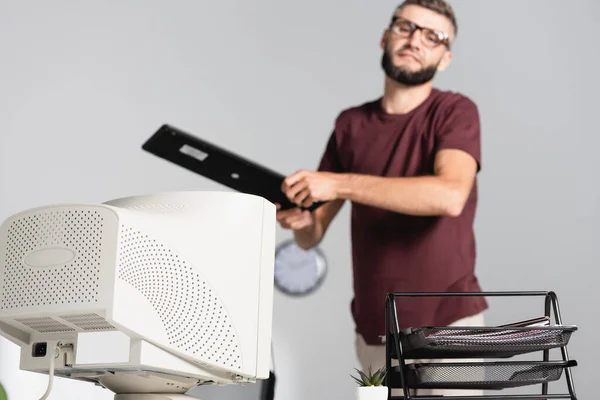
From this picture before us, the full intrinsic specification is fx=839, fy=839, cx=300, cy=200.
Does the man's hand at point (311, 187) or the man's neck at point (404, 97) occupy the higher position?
the man's neck at point (404, 97)

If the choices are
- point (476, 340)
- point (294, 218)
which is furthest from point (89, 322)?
point (294, 218)

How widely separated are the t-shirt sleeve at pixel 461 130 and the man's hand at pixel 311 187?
34 centimetres

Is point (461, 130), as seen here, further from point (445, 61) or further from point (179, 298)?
point (179, 298)

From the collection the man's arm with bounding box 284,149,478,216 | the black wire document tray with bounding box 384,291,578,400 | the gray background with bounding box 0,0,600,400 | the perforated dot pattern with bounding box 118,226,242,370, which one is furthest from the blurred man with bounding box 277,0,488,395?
the perforated dot pattern with bounding box 118,226,242,370

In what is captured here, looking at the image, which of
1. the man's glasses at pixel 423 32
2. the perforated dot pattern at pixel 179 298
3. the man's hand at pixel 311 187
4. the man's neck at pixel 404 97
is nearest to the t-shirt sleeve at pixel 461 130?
the man's neck at pixel 404 97

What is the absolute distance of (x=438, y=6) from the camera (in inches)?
106

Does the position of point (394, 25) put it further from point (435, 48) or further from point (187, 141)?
point (187, 141)

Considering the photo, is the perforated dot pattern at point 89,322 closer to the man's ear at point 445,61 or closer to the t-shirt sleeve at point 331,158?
the t-shirt sleeve at point 331,158

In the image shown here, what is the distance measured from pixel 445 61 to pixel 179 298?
207cm

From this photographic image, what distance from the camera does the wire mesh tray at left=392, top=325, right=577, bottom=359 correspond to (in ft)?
3.26

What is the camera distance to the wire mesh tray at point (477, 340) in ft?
3.26

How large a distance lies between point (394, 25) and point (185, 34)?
2.43ft

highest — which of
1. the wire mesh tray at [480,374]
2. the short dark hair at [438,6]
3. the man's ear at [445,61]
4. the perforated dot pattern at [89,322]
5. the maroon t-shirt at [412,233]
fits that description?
the short dark hair at [438,6]

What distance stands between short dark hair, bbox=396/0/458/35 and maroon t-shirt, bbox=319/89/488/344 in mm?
278
